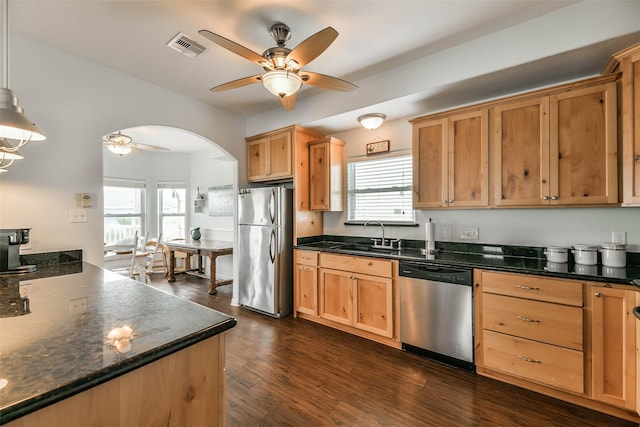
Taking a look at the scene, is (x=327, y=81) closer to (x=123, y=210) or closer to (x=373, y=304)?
(x=373, y=304)

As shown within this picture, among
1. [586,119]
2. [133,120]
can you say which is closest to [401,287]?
[586,119]

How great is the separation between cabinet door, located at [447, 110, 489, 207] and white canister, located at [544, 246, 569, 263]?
24.1 inches

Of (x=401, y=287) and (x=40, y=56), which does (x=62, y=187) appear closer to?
(x=40, y=56)

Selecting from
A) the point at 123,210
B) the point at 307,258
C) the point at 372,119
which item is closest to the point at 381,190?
the point at 372,119

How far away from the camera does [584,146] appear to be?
212cm

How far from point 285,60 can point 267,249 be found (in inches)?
89.3

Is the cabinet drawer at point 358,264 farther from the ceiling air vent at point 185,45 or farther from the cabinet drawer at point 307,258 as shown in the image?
the ceiling air vent at point 185,45

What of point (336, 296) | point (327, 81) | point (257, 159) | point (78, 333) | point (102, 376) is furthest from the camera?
point (257, 159)

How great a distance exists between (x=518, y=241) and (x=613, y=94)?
1316mm

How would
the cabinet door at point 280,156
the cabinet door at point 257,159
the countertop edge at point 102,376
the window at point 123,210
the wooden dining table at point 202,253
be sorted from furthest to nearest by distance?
the window at point 123,210, the wooden dining table at point 202,253, the cabinet door at point 257,159, the cabinet door at point 280,156, the countertop edge at point 102,376

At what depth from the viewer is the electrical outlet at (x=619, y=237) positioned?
2.21 m

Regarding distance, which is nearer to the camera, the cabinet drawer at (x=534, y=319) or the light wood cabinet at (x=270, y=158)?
the cabinet drawer at (x=534, y=319)

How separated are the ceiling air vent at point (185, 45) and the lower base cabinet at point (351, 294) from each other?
7.75ft

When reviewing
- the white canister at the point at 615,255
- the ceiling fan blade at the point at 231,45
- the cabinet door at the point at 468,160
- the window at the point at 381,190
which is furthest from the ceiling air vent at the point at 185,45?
the white canister at the point at 615,255
